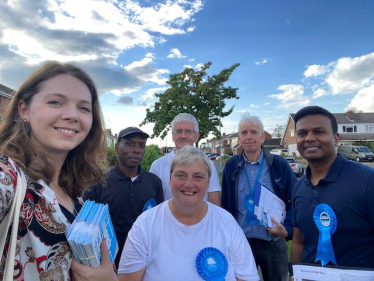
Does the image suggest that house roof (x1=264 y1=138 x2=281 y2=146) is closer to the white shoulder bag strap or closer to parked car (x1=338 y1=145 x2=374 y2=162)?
parked car (x1=338 y1=145 x2=374 y2=162)

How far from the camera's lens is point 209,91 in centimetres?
2267

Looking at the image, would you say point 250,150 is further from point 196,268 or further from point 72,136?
point 72,136

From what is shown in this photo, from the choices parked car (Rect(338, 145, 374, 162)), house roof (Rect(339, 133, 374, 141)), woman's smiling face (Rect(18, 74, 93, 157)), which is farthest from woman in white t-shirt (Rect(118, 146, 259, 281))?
house roof (Rect(339, 133, 374, 141))

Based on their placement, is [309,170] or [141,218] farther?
[309,170]

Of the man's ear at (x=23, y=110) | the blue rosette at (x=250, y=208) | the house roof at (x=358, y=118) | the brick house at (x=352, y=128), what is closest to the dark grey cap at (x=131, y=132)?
the blue rosette at (x=250, y=208)

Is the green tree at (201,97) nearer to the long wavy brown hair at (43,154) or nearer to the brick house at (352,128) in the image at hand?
the long wavy brown hair at (43,154)

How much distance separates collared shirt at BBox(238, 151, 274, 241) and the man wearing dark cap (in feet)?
3.84

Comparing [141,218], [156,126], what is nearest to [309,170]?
[141,218]

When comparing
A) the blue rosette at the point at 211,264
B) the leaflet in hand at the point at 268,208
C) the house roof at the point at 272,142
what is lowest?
the blue rosette at the point at 211,264

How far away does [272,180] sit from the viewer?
3498 mm

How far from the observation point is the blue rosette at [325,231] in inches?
82.2

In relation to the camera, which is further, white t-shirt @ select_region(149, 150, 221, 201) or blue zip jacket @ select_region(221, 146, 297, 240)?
white t-shirt @ select_region(149, 150, 221, 201)

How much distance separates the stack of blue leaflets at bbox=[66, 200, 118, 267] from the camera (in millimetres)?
1093

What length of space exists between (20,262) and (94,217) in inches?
13.3
